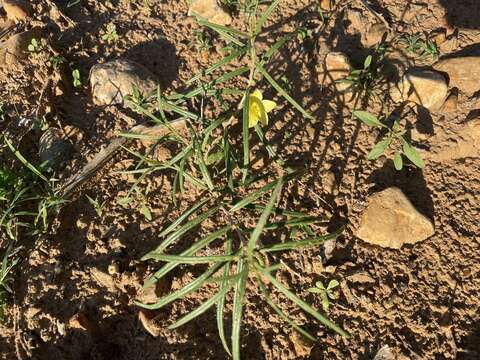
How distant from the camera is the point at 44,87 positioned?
9.18ft

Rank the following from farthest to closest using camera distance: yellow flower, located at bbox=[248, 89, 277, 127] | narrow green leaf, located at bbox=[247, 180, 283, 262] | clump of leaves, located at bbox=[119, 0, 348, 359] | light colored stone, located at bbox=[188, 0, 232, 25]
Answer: light colored stone, located at bbox=[188, 0, 232, 25] < yellow flower, located at bbox=[248, 89, 277, 127] < clump of leaves, located at bbox=[119, 0, 348, 359] < narrow green leaf, located at bbox=[247, 180, 283, 262]

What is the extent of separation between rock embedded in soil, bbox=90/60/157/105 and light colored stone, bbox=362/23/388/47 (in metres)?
1.40

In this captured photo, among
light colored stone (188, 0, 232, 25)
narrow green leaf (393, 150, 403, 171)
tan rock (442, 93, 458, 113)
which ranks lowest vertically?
narrow green leaf (393, 150, 403, 171)

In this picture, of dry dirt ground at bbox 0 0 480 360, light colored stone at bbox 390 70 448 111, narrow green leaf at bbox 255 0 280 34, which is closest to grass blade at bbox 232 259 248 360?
dry dirt ground at bbox 0 0 480 360

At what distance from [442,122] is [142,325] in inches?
78.0

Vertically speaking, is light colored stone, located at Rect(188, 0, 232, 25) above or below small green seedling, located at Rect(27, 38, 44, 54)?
above

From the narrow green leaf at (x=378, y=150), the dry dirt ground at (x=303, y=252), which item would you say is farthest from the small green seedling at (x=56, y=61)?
the narrow green leaf at (x=378, y=150)

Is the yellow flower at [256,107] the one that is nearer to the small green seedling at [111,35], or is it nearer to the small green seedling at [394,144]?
the small green seedling at [394,144]

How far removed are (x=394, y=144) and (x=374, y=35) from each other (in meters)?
0.83

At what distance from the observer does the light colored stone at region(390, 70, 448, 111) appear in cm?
254

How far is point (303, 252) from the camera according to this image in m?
2.26

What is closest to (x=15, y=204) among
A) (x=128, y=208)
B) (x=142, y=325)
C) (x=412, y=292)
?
(x=128, y=208)

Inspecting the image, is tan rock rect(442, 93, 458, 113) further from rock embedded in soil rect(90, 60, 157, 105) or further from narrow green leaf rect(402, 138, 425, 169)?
rock embedded in soil rect(90, 60, 157, 105)

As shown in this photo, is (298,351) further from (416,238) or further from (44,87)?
(44,87)
